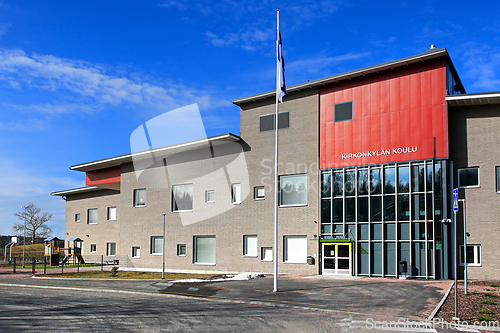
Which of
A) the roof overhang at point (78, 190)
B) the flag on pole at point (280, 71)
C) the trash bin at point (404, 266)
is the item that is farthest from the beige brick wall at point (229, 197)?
the roof overhang at point (78, 190)

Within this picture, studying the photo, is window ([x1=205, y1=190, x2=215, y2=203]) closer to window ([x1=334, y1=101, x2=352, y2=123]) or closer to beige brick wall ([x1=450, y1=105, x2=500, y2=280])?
window ([x1=334, y1=101, x2=352, y2=123])

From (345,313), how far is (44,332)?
28.4 ft

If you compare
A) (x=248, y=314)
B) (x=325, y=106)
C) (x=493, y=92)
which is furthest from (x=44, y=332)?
(x=493, y=92)

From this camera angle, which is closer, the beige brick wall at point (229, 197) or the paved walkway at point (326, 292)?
the paved walkway at point (326, 292)

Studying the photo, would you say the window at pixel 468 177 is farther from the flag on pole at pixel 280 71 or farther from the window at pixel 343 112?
the flag on pole at pixel 280 71

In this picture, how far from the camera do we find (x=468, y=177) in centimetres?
2364

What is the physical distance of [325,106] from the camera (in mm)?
27766

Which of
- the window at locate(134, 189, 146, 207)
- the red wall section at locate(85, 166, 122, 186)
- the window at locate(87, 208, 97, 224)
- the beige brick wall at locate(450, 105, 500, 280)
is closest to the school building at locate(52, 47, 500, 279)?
the beige brick wall at locate(450, 105, 500, 280)

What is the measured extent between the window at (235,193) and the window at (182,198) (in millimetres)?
4128

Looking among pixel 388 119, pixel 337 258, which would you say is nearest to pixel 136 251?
pixel 337 258

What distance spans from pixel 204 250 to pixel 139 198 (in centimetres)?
846

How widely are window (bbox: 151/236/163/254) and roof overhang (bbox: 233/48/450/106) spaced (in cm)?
1317

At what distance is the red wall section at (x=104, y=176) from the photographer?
130 feet

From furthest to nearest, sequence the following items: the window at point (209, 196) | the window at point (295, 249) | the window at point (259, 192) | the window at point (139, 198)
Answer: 1. the window at point (139, 198)
2. the window at point (209, 196)
3. the window at point (259, 192)
4. the window at point (295, 249)
